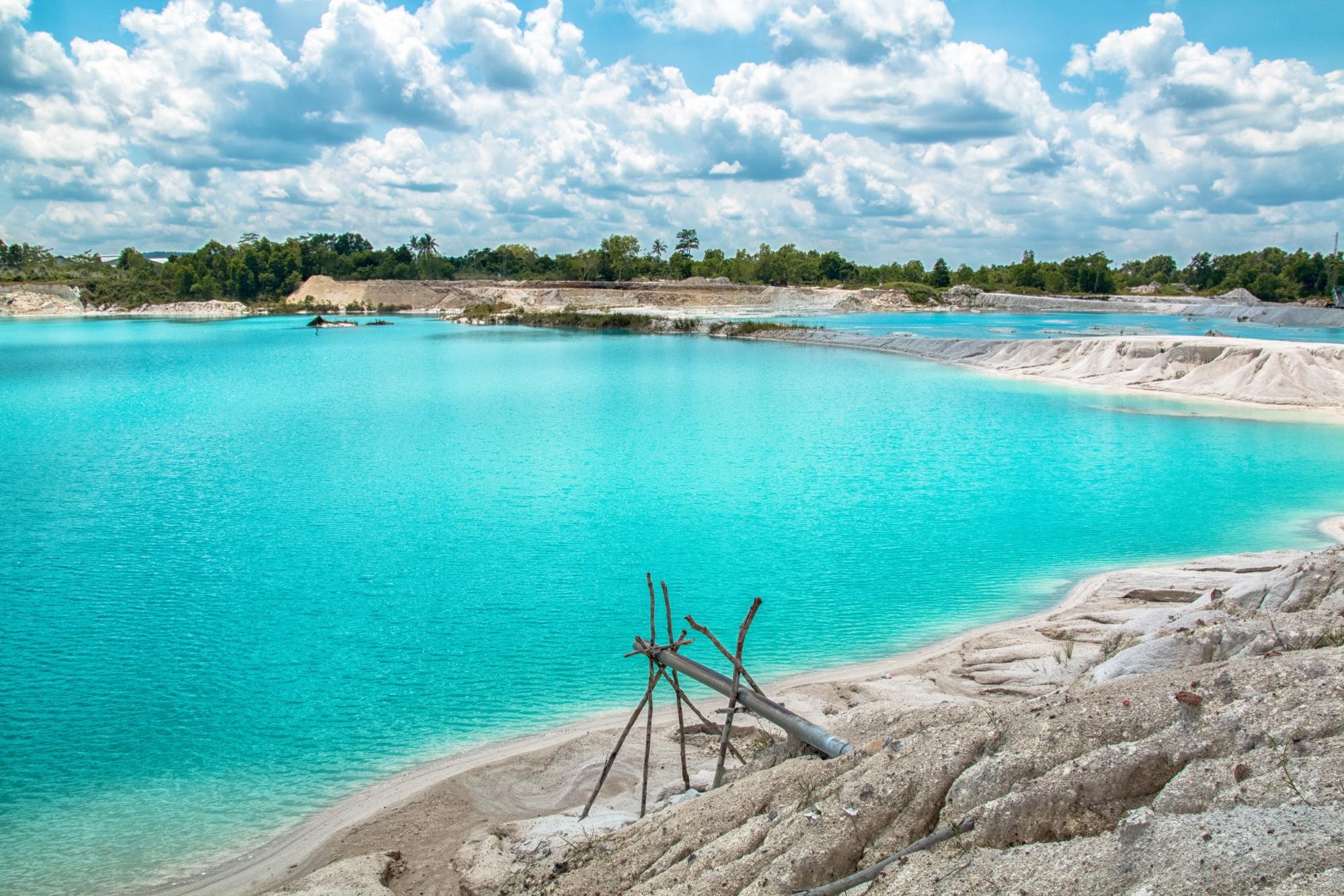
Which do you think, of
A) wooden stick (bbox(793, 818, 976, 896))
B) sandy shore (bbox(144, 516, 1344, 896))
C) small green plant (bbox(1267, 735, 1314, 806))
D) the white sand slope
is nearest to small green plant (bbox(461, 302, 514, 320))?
the white sand slope

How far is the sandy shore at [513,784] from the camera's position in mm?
8523

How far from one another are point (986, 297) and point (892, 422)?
127638 millimetres

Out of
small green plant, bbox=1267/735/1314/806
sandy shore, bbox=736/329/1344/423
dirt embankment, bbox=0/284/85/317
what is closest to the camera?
small green plant, bbox=1267/735/1314/806

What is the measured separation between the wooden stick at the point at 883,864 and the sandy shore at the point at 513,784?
3215mm

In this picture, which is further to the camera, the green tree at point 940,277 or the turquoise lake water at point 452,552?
the green tree at point 940,277

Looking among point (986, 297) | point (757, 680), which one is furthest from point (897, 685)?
point (986, 297)

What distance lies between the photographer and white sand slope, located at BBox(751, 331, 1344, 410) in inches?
1619

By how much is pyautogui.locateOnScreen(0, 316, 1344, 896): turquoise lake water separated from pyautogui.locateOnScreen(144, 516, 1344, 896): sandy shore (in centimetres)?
47

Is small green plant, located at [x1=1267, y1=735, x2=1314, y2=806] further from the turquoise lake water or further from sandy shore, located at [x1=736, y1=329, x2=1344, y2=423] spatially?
sandy shore, located at [x1=736, y1=329, x2=1344, y2=423]

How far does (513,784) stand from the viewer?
975 centimetres

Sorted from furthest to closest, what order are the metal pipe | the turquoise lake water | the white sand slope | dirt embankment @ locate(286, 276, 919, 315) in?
dirt embankment @ locate(286, 276, 919, 315) < the white sand slope < the turquoise lake water < the metal pipe

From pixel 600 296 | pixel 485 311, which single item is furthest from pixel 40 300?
pixel 600 296

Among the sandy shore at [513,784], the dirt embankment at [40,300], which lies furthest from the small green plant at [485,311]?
the sandy shore at [513,784]

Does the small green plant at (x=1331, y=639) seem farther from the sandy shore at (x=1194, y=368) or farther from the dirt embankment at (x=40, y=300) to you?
the dirt embankment at (x=40, y=300)
